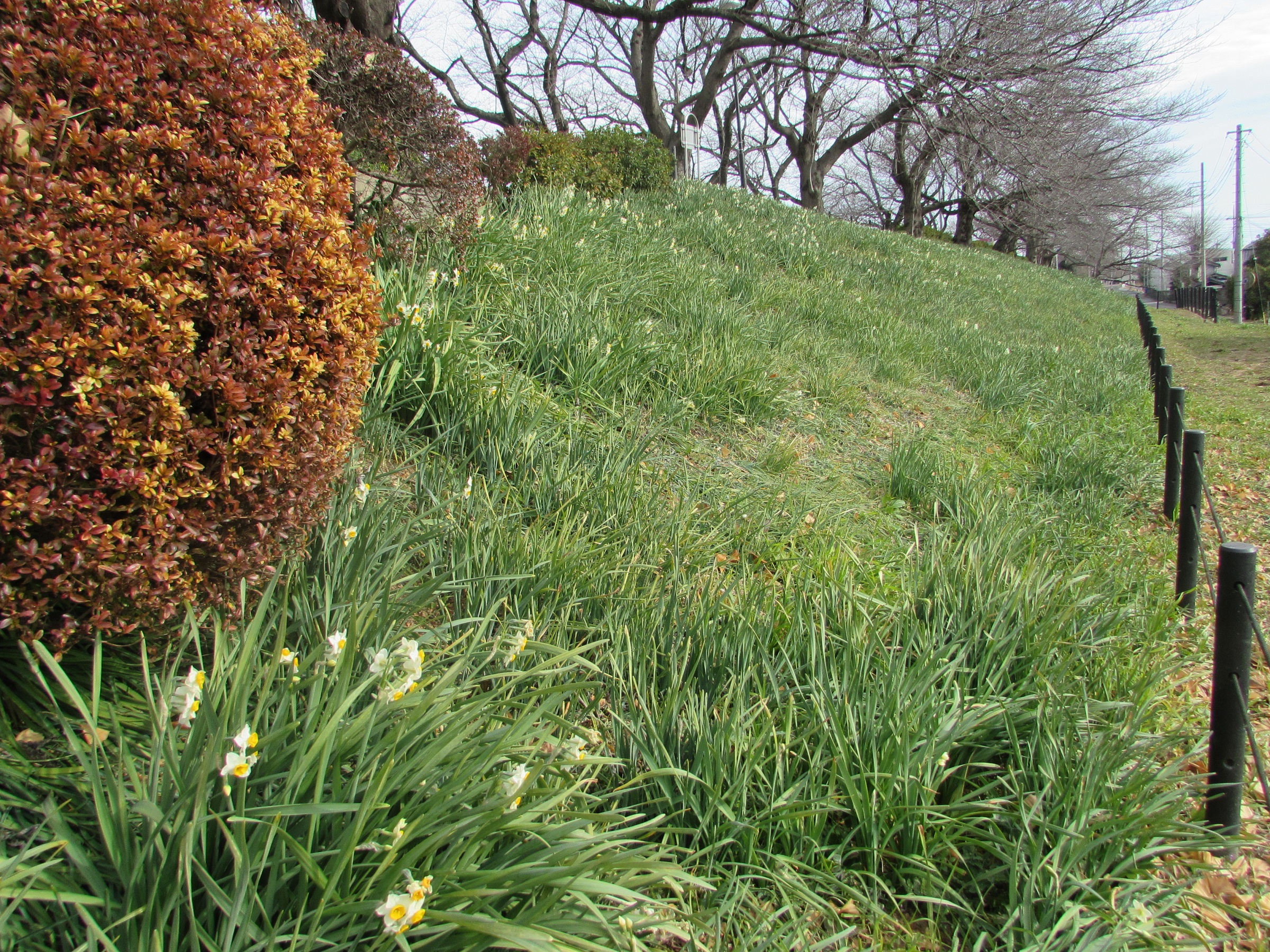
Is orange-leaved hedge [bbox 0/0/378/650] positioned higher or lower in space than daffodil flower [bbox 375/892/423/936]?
higher

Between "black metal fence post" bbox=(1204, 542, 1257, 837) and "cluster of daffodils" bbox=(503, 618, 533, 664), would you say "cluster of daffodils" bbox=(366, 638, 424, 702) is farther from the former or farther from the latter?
"black metal fence post" bbox=(1204, 542, 1257, 837)

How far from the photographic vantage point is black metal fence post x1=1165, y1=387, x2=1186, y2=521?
523cm

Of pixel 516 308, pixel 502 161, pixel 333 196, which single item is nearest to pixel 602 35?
pixel 502 161

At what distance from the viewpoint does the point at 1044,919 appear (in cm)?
191

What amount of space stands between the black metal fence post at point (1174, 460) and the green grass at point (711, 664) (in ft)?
0.80

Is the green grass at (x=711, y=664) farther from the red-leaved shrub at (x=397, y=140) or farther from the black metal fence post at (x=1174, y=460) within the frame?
the red-leaved shrub at (x=397, y=140)

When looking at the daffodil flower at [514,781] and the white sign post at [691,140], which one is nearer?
the daffodil flower at [514,781]

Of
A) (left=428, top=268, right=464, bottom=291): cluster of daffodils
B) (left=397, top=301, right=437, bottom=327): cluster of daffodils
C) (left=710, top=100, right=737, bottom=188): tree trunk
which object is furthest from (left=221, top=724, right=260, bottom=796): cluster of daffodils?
(left=710, top=100, right=737, bottom=188): tree trunk

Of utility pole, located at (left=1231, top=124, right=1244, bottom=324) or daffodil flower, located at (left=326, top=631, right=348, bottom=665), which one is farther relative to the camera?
utility pole, located at (left=1231, top=124, right=1244, bottom=324)

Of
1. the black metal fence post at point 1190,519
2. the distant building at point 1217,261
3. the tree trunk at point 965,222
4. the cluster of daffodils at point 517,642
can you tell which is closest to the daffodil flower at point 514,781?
Answer: the cluster of daffodils at point 517,642

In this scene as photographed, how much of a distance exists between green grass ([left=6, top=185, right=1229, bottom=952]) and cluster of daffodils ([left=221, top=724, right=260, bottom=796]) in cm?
7

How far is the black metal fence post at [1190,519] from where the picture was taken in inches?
152

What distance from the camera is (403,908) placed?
1328 millimetres

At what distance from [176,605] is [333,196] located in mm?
1276
